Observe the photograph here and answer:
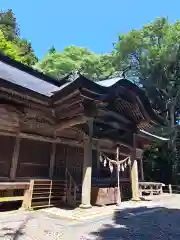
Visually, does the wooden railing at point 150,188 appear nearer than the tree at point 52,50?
Yes

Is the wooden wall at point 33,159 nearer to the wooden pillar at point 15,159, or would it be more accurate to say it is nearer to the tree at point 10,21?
the wooden pillar at point 15,159

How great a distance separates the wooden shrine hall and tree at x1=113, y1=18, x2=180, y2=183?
1336 centimetres

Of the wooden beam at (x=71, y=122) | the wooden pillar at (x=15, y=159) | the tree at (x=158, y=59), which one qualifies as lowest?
the wooden pillar at (x=15, y=159)

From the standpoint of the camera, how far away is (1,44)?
21.3 meters

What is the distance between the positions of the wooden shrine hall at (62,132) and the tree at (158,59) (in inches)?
526

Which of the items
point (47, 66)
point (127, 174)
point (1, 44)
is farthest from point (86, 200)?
point (47, 66)

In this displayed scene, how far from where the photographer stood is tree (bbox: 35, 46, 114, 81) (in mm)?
29484

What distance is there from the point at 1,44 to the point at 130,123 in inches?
636

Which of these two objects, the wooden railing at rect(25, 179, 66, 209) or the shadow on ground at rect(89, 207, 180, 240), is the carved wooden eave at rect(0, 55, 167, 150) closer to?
the wooden railing at rect(25, 179, 66, 209)

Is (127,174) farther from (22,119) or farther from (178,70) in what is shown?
(178,70)

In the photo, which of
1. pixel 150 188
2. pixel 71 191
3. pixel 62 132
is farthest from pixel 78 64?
pixel 71 191

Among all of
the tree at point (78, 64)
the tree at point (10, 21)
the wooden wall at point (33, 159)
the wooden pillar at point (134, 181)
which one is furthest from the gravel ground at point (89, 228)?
the tree at point (10, 21)

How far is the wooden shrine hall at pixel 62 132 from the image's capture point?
7.79 meters

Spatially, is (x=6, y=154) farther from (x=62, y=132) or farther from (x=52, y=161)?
(x=62, y=132)
